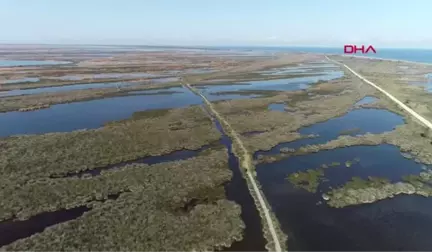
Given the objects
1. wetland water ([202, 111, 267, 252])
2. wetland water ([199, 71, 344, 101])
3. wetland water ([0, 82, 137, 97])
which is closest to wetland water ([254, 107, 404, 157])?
wetland water ([202, 111, 267, 252])

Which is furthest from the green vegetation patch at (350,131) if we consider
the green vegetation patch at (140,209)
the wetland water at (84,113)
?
the wetland water at (84,113)

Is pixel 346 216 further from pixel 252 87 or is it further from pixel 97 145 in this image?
pixel 252 87

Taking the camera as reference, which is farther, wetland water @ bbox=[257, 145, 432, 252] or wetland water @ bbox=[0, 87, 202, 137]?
wetland water @ bbox=[0, 87, 202, 137]

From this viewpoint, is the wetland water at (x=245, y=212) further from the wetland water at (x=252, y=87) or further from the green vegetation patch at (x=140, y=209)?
the wetland water at (x=252, y=87)

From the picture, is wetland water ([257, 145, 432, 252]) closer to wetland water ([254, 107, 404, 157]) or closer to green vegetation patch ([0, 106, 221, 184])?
wetland water ([254, 107, 404, 157])

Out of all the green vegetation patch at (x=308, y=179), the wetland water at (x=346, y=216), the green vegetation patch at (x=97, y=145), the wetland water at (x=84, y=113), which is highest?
the wetland water at (x=84, y=113)

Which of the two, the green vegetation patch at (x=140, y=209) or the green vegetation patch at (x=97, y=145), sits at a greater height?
the green vegetation patch at (x=97, y=145)

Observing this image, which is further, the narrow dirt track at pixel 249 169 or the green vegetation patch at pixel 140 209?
the narrow dirt track at pixel 249 169
